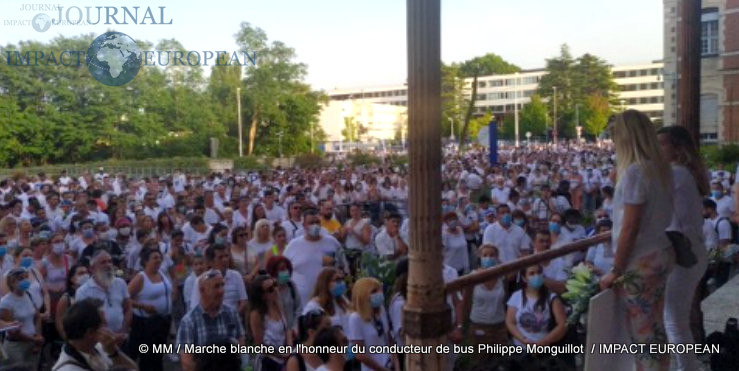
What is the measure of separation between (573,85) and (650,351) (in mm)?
102828

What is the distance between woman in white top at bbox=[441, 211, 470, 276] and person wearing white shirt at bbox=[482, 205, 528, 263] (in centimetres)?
37

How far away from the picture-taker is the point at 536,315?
6.45 metres

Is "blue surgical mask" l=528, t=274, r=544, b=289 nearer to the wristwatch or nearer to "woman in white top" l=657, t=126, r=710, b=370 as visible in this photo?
"woman in white top" l=657, t=126, r=710, b=370

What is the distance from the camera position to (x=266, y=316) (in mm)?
6344

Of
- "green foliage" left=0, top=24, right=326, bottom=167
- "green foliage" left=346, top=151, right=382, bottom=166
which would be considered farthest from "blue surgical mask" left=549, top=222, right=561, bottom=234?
"green foliage" left=0, top=24, right=326, bottom=167

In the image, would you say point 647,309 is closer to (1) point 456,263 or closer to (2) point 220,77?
(1) point 456,263

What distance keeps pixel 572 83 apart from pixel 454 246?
97.4 metres

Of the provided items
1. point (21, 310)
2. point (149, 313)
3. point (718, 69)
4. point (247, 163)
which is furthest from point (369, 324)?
point (247, 163)

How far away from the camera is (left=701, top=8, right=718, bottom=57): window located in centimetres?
4356

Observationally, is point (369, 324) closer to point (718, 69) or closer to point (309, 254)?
point (309, 254)

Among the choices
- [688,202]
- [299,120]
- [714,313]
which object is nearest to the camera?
[688,202]

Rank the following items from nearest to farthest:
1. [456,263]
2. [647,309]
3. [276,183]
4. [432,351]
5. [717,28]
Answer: [432,351] → [647,309] → [456,263] → [276,183] → [717,28]

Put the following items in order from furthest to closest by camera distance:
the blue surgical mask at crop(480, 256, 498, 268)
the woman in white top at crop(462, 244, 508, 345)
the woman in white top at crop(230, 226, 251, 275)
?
the woman in white top at crop(230, 226, 251, 275) → the blue surgical mask at crop(480, 256, 498, 268) → the woman in white top at crop(462, 244, 508, 345)

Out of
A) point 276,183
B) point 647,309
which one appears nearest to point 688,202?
point 647,309
